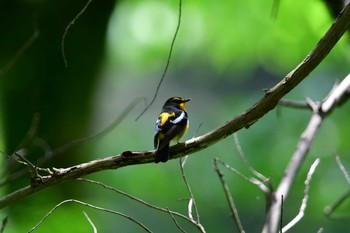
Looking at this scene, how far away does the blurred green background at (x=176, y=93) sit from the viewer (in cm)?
600

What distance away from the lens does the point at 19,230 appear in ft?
15.8

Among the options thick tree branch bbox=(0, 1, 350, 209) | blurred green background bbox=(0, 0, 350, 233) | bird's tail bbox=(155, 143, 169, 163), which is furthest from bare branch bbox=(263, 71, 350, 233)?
blurred green background bbox=(0, 0, 350, 233)

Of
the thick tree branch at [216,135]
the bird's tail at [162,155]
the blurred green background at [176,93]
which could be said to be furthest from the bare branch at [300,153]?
A: the blurred green background at [176,93]

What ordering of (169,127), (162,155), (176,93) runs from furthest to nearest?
(176,93) → (169,127) → (162,155)

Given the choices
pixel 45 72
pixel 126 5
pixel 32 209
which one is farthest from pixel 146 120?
pixel 32 209

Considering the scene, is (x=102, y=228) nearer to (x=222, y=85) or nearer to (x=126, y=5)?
(x=126, y=5)

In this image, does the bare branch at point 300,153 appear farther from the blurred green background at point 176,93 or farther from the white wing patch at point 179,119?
the blurred green background at point 176,93

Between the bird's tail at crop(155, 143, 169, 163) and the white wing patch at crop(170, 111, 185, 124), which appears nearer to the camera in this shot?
the bird's tail at crop(155, 143, 169, 163)

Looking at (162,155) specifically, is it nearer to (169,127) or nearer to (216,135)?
(216,135)

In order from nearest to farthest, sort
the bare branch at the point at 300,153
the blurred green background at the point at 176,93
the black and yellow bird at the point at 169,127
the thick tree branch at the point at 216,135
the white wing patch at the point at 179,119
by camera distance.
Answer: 1. the thick tree branch at the point at 216,135
2. the bare branch at the point at 300,153
3. the black and yellow bird at the point at 169,127
4. the white wing patch at the point at 179,119
5. the blurred green background at the point at 176,93

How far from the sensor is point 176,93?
10.7m

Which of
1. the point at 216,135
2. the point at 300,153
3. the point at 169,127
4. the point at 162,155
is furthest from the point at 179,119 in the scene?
the point at 216,135

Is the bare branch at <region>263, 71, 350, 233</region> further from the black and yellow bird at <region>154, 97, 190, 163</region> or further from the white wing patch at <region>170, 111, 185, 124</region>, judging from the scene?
the white wing patch at <region>170, 111, 185, 124</region>

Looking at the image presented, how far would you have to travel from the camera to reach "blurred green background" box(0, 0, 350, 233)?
19.7 feet
